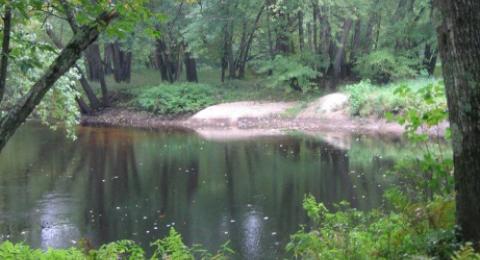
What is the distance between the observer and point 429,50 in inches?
1119

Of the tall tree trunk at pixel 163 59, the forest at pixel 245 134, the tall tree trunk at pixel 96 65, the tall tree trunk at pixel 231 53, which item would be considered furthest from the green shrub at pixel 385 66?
the tall tree trunk at pixel 96 65

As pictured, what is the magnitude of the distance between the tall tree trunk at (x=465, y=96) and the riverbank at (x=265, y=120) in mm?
18575

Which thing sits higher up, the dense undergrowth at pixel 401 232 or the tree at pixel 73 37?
the tree at pixel 73 37

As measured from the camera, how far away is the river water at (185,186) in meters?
10.2

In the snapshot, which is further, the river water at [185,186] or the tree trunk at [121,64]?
the tree trunk at [121,64]

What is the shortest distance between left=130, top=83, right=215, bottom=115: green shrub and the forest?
0.30 feet

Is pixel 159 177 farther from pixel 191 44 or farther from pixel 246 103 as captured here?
pixel 191 44

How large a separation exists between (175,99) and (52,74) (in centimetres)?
2604

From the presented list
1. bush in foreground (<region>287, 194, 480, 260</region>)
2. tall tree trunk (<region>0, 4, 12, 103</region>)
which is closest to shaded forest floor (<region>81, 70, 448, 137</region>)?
bush in foreground (<region>287, 194, 480, 260</region>)

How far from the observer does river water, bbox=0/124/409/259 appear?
10.2m

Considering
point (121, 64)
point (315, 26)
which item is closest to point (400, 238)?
point (315, 26)

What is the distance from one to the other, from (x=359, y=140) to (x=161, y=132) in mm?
8650

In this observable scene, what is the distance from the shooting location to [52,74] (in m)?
3.90

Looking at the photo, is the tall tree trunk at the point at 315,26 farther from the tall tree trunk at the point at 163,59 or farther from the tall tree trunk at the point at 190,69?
the tall tree trunk at the point at 190,69
